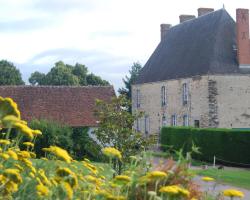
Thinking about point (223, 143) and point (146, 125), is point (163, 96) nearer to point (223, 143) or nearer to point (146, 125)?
point (146, 125)

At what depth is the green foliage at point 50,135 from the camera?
27.2m

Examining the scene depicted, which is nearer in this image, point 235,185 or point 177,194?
point 177,194

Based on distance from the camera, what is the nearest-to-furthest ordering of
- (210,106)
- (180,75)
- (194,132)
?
(194,132) < (210,106) < (180,75)

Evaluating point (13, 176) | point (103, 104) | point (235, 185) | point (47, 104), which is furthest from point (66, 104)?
point (13, 176)

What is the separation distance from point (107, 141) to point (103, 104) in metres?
1.10

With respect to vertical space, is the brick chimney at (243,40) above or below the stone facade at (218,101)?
above

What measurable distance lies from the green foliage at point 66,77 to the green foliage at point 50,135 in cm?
3517

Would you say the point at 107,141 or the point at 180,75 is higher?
the point at 180,75

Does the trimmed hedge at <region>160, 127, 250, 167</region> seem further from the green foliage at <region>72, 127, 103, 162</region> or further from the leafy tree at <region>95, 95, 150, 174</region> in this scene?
the leafy tree at <region>95, 95, 150, 174</region>

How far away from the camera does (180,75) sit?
133 ft

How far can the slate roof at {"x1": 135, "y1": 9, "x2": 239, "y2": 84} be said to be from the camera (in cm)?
3750

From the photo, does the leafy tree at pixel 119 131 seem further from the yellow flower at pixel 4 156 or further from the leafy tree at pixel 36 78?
the leafy tree at pixel 36 78

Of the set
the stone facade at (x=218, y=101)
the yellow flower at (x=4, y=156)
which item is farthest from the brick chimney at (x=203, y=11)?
the yellow flower at (x=4, y=156)

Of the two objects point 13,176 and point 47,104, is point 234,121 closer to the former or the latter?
point 47,104
